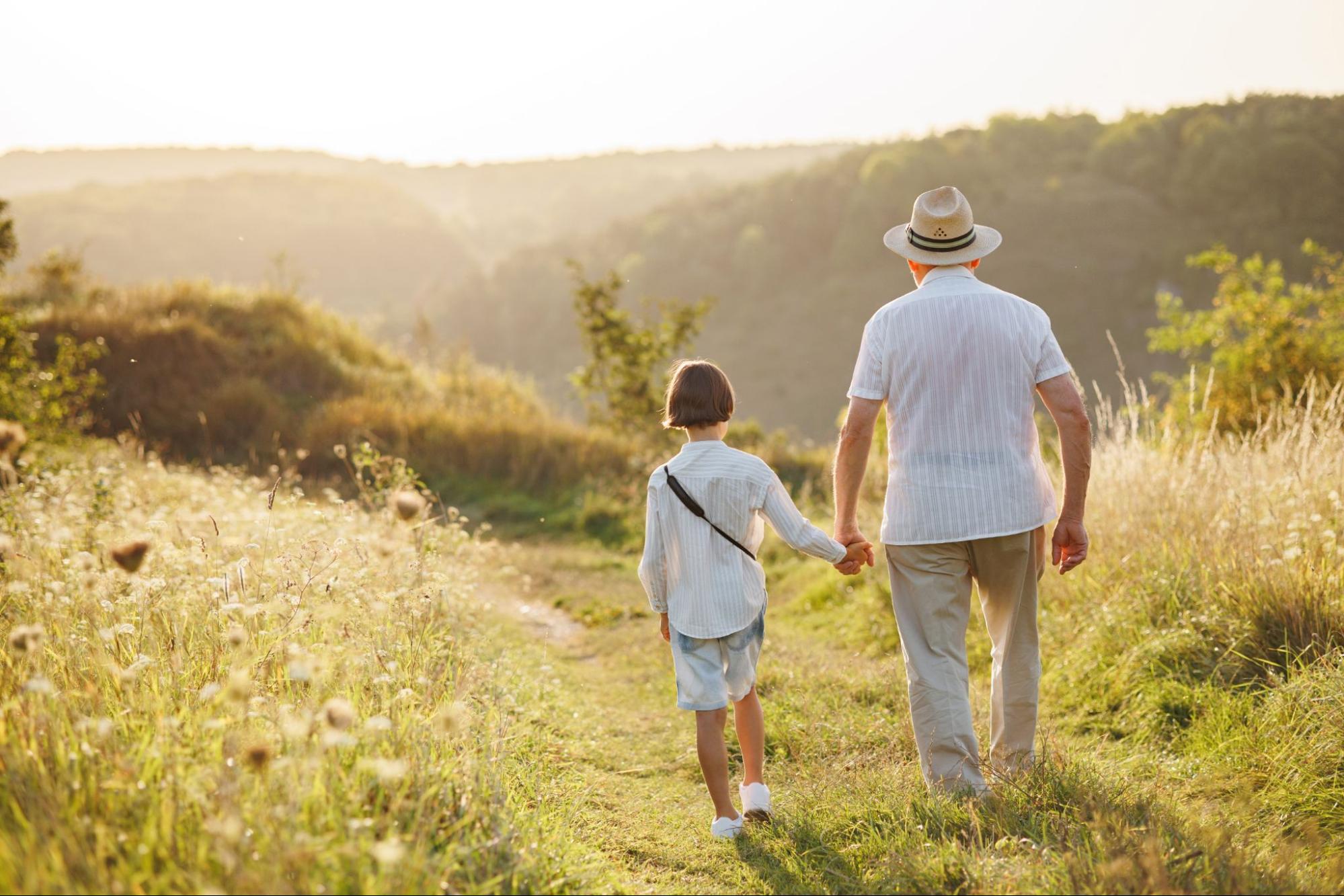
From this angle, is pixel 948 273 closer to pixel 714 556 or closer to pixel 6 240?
pixel 714 556

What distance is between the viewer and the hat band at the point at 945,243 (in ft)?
12.0

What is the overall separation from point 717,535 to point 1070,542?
4.35 feet

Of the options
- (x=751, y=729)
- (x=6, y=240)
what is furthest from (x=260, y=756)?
(x=6, y=240)

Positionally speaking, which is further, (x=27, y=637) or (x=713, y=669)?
(x=713, y=669)

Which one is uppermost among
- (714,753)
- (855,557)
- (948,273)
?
(948,273)

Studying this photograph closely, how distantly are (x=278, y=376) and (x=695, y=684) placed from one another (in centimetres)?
1549

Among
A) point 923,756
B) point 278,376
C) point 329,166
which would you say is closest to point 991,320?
point 923,756

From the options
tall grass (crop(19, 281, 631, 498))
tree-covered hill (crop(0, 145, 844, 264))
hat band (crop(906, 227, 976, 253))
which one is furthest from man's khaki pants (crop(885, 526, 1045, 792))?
tree-covered hill (crop(0, 145, 844, 264))

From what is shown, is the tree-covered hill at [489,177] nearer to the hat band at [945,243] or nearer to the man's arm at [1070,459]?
the hat band at [945,243]

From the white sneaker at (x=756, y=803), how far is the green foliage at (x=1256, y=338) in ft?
25.0

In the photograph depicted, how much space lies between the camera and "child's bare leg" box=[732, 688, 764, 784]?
3588mm

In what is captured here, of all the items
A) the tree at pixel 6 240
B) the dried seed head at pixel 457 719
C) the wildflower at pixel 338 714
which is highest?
the tree at pixel 6 240

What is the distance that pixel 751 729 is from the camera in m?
3.59

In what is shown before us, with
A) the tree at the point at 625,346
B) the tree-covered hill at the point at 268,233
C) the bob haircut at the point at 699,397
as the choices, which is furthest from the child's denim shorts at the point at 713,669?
the tree-covered hill at the point at 268,233
